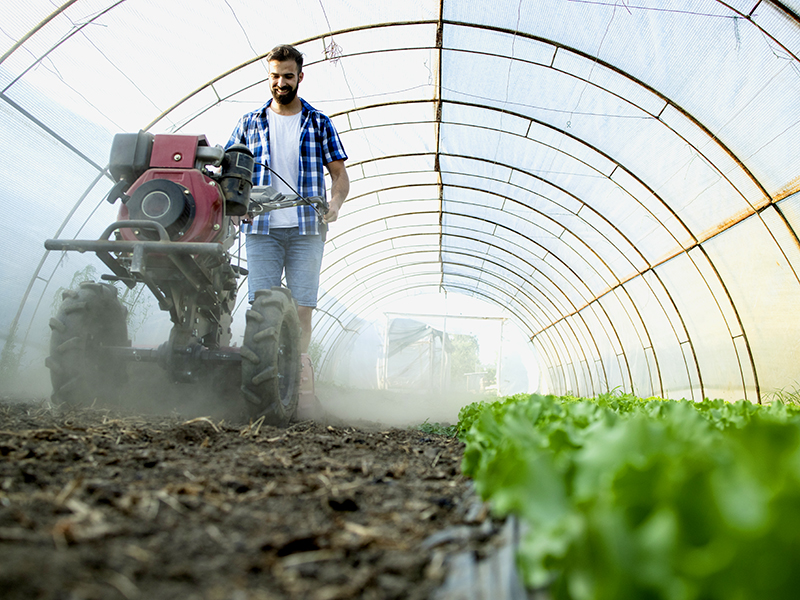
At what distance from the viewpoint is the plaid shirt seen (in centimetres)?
427

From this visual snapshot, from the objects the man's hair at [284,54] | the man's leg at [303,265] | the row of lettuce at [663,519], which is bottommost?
the row of lettuce at [663,519]

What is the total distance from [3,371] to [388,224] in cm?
994

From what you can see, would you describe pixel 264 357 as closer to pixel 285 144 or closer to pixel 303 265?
pixel 303 265

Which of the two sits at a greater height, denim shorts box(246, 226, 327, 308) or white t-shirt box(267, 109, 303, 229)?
white t-shirt box(267, 109, 303, 229)

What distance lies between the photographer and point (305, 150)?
4.39 metres

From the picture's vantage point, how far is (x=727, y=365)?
27.9 ft

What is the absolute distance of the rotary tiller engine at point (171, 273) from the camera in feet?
10.2

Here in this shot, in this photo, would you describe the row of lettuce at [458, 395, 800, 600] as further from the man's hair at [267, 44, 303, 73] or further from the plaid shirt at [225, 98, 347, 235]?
the man's hair at [267, 44, 303, 73]

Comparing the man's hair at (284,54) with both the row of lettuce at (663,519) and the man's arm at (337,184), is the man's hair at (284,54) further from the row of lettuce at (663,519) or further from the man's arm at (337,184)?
the row of lettuce at (663,519)

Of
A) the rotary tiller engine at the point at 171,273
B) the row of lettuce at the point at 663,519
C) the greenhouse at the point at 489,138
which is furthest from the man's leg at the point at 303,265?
the row of lettuce at the point at 663,519

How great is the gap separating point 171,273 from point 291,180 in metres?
1.53

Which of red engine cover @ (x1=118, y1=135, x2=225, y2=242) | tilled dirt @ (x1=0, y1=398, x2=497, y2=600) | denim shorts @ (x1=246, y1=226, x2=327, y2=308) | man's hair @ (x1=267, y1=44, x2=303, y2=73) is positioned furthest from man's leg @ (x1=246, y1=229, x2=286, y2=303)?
tilled dirt @ (x1=0, y1=398, x2=497, y2=600)

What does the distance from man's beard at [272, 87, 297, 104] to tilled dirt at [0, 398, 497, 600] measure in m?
2.93

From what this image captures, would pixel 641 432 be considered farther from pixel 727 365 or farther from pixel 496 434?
pixel 727 365
